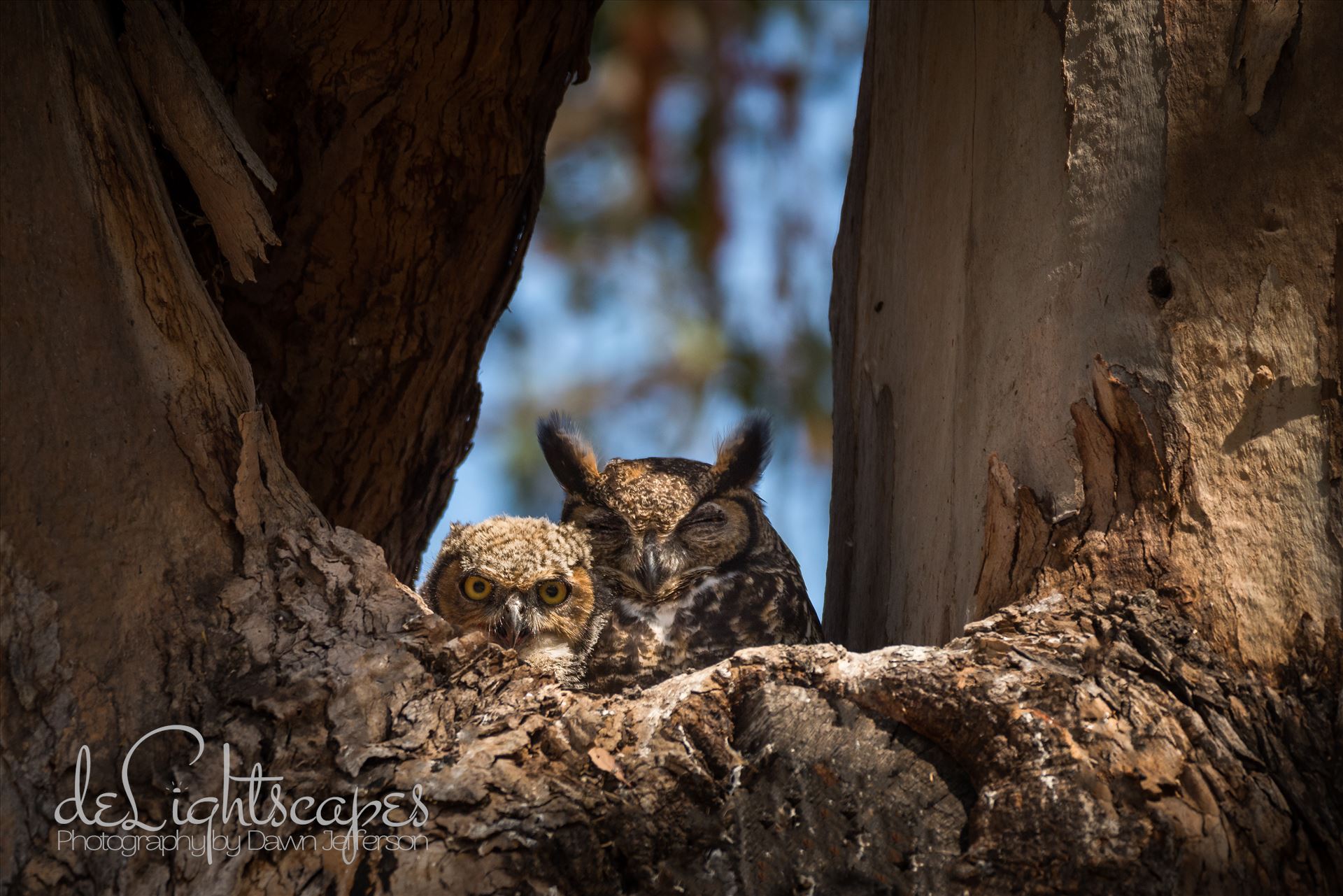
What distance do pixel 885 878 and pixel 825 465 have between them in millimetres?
3441

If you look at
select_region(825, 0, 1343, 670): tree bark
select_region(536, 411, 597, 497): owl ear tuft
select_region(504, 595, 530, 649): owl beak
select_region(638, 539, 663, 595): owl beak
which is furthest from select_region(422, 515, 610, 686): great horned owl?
select_region(825, 0, 1343, 670): tree bark

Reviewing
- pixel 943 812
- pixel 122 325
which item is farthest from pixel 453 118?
pixel 943 812

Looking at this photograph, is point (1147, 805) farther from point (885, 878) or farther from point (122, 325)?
point (122, 325)

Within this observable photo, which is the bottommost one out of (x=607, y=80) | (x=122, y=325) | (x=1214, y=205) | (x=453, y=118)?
(x=122, y=325)

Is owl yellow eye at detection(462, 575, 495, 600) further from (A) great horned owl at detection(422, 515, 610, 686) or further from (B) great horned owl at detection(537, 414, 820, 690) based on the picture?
(B) great horned owl at detection(537, 414, 820, 690)

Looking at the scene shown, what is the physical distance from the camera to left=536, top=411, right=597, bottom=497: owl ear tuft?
315 centimetres

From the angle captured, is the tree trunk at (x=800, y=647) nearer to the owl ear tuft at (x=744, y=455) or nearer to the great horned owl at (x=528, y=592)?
the great horned owl at (x=528, y=592)

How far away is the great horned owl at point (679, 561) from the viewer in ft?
8.97

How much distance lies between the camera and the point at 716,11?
13.6 ft

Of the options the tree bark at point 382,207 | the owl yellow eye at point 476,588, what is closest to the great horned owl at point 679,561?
the owl yellow eye at point 476,588

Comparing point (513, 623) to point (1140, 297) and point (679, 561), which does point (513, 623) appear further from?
point (1140, 297)

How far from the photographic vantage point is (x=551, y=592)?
2787 millimetres

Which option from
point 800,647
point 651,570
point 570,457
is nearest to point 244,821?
point 800,647

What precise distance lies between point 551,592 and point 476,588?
0.62ft
